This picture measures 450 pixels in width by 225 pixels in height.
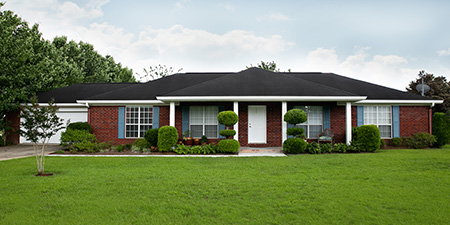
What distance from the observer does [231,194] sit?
17.9ft

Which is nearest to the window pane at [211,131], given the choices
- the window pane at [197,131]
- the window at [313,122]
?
the window pane at [197,131]

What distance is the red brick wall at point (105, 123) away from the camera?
14828 millimetres

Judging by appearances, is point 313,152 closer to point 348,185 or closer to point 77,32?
point 348,185

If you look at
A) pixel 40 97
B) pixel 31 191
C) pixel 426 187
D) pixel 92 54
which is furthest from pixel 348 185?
pixel 92 54

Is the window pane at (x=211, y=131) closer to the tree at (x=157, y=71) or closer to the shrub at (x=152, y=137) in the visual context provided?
the shrub at (x=152, y=137)

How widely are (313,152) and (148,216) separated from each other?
30.1 feet

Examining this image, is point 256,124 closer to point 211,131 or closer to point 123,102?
point 211,131

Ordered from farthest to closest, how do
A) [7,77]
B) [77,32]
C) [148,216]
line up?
[77,32] → [7,77] → [148,216]

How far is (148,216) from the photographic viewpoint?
428 cm

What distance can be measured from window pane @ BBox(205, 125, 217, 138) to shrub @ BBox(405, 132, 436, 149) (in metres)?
9.81

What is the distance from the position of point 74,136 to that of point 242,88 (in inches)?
329

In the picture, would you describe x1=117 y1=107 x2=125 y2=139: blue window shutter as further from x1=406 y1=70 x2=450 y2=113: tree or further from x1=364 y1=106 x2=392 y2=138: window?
x1=406 y1=70 x2=450 y2=113: tree

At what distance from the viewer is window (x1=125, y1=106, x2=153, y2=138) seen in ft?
49.0

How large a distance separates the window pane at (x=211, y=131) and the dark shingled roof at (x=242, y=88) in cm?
215
